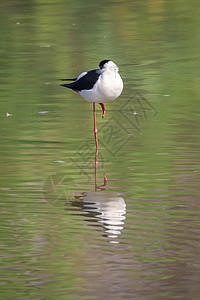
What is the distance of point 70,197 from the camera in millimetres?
6867

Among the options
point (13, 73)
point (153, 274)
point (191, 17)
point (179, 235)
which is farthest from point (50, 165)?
point (191, 17)

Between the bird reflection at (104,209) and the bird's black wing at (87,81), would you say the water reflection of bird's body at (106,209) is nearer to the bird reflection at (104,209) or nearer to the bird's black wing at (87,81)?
the bird reflection at (104,209)

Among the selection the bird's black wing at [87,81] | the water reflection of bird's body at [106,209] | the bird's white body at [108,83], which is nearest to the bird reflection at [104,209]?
the water reflection of bird's body at [106,209]

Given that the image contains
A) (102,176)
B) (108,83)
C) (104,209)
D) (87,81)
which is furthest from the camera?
(87,81)

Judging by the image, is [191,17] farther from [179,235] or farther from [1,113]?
[179,235]

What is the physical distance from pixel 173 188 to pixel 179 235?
1.21 m

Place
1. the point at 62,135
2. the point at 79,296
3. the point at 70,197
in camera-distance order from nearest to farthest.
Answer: the point at 79,296 → the point at 70,197 → the point at 62,135

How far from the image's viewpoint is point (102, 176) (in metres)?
7.50

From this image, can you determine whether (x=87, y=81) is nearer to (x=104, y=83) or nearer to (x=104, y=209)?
(x=104, y=83)

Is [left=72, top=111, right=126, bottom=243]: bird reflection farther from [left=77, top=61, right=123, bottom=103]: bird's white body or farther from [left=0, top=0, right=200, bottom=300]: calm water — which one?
[left=77, top=61, right=123, bottom=103]: bird's white body

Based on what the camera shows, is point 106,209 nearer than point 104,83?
Yes

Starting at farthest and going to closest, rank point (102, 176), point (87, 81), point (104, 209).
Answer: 1. point (87, 81)
2. point (102, 176)
3. point (104, 209)

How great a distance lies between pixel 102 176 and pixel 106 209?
42.0 inches

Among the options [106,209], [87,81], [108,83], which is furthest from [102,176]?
[87,81]
